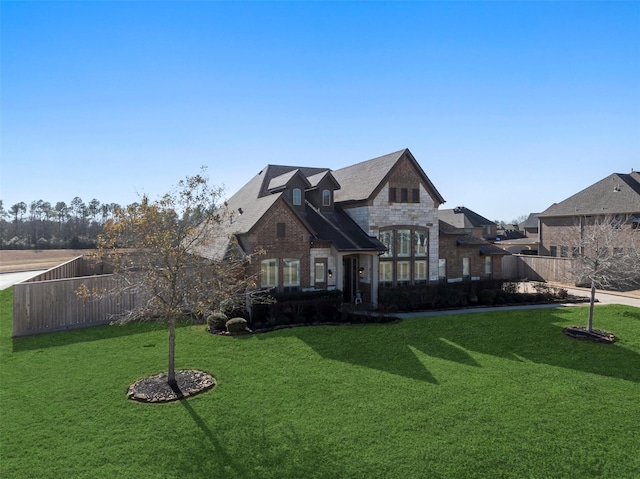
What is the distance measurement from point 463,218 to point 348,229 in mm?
45981

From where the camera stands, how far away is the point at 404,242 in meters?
26.3

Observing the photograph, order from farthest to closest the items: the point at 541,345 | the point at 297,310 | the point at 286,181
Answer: the point at 286,181 → the point at 297,310 → the point at 541,345

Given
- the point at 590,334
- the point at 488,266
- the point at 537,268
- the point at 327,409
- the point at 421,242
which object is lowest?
the point at 327,409

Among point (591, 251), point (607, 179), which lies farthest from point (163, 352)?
point (607, 179)

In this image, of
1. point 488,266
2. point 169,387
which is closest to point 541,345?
point 488,266

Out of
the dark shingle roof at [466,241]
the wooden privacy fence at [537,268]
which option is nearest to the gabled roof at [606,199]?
the wooden privacy fence at [537,268]

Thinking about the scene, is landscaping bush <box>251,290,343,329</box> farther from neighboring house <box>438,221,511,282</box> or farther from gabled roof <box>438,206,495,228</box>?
gabled roof <box>438,206,495,228</box>

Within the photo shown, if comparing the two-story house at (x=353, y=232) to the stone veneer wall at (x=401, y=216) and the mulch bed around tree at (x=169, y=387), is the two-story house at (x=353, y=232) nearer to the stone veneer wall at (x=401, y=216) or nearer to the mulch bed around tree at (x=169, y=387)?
the stone veneer wall at (x=401, y=216)

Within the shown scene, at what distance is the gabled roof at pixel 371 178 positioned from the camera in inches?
1005

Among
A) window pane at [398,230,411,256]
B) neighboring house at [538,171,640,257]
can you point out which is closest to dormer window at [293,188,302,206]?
window pane at [398,230,411,256]

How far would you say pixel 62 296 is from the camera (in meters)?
17.7

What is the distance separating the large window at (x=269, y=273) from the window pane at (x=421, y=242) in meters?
10.0

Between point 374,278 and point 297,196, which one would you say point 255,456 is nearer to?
point 374,278

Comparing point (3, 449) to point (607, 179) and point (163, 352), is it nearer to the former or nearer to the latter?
point (163, 352)
